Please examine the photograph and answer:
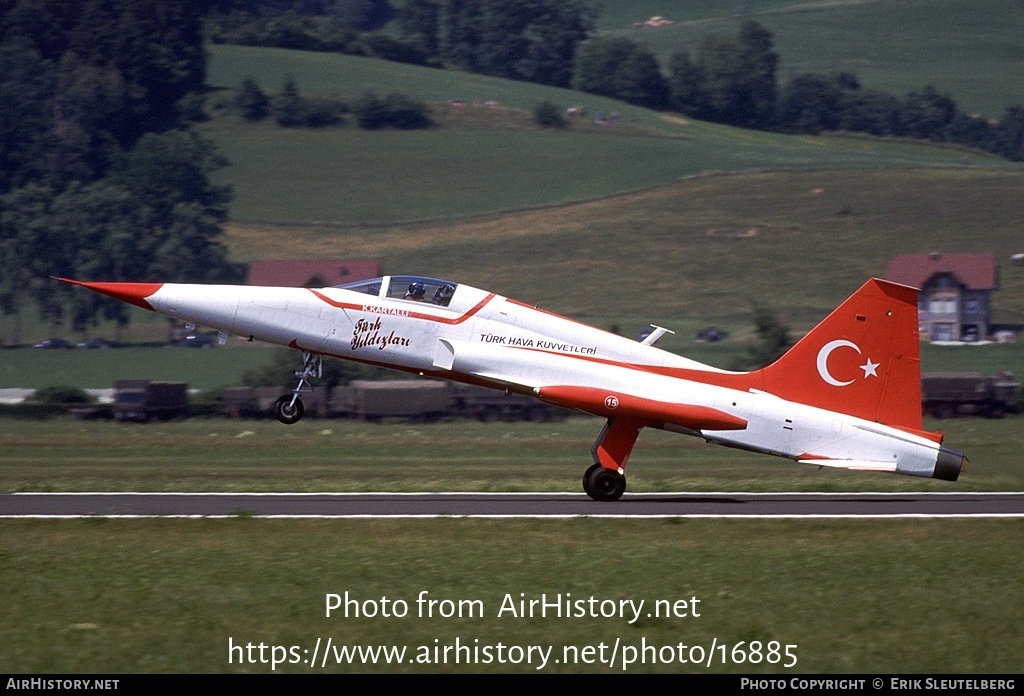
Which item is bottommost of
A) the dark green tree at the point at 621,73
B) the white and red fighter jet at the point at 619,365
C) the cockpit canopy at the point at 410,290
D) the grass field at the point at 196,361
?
the grass field at the point at 196,361

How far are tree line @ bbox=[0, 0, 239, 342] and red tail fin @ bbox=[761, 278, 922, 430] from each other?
6123cm

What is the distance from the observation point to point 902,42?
6432 inches

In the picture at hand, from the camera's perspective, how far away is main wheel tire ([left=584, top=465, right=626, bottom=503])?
70.6 feet

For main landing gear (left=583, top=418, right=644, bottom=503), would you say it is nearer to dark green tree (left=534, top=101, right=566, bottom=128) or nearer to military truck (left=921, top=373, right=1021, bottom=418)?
military truck (left=921, top=373, right=1021, bottom=418)

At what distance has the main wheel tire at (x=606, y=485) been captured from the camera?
21531 millimetres

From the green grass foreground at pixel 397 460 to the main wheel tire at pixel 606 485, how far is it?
280cm

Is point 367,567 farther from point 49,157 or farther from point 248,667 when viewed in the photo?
point 49,157

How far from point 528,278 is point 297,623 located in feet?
247

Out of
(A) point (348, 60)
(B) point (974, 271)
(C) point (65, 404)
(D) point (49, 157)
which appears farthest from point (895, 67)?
(C) point (65, 404)

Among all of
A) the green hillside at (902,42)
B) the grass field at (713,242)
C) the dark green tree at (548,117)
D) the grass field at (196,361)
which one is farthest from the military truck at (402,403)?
the green hillside at (902,42)

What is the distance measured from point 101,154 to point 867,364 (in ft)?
347

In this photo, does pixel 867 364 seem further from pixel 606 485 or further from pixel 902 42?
pixel 902 42

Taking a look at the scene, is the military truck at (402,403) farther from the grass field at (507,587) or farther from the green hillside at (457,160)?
the green hillside at (457,160)
